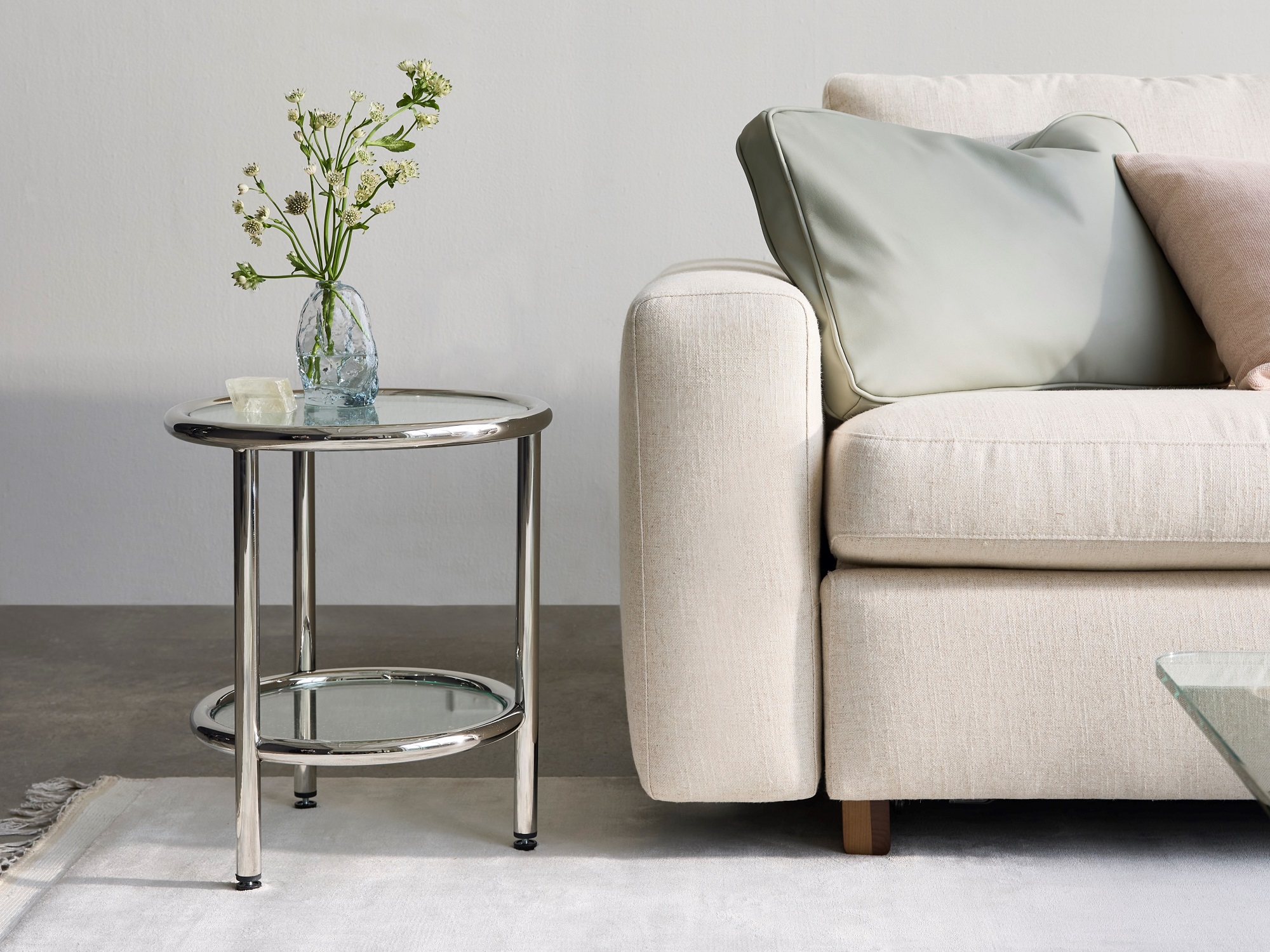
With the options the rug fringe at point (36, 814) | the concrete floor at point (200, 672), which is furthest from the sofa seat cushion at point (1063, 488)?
the rug fringe at point (36, 814)

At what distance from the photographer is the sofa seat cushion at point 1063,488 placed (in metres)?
1.20

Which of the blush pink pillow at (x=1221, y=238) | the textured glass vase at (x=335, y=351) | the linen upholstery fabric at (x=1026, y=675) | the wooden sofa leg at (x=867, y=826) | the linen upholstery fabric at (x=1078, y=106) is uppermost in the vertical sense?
the linen upholstery fabric at (x=1078, y=106)

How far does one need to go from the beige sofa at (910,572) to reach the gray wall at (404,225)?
1.16 metres

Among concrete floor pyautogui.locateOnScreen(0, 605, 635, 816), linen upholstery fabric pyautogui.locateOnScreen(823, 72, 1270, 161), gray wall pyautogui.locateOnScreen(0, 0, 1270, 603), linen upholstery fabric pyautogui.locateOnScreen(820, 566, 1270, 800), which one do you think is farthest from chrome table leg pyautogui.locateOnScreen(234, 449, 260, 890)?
gray wall pyautogui.locateOnScreen(0, 0, 1270, 603)

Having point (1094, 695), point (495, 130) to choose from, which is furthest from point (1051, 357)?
point (495, 130)

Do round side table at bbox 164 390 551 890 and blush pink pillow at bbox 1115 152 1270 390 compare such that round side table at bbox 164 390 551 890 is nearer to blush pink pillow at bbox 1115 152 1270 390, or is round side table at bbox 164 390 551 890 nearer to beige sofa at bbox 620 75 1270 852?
beige sofa at bbox 620 75 1270 852

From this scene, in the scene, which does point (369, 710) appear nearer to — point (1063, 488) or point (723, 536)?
point (723, 536)

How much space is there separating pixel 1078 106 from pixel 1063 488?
841mm

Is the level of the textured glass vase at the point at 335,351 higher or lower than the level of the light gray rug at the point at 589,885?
higher

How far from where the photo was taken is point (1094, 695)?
49.2 inches

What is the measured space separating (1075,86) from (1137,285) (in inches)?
17.0

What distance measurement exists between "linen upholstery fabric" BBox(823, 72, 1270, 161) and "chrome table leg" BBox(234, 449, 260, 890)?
40.1 inches

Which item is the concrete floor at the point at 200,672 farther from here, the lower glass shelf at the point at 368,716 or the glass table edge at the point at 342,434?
the glass table edge at the point at 342,434

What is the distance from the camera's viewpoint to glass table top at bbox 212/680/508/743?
136 centimetres
